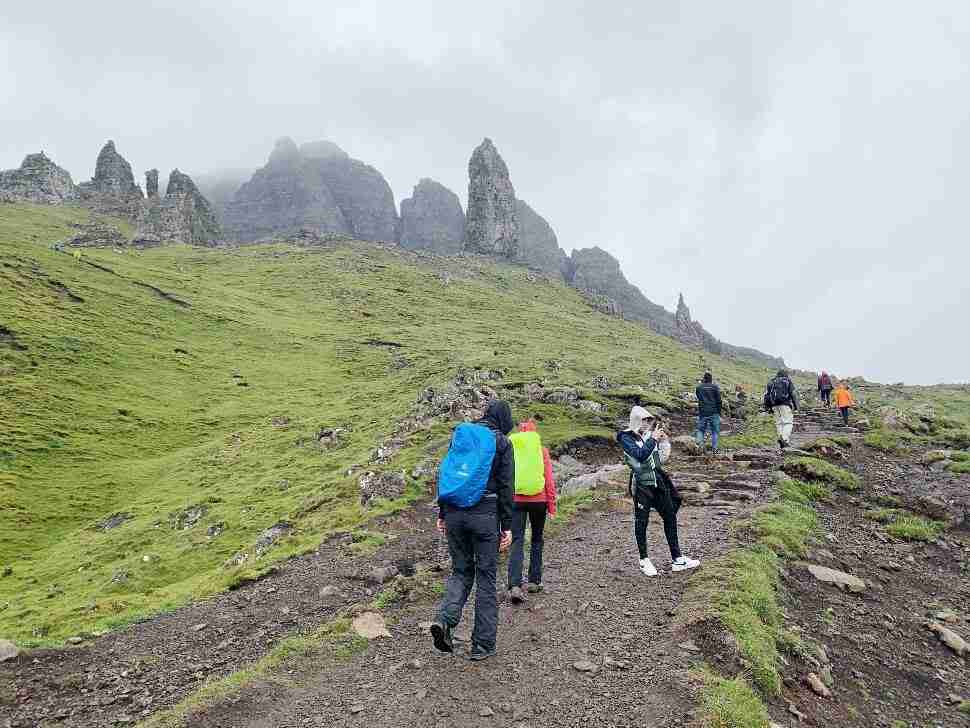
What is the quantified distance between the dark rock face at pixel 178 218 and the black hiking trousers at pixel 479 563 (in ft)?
445

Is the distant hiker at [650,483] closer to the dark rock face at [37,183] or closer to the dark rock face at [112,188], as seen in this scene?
the dark rock face at [112,188]

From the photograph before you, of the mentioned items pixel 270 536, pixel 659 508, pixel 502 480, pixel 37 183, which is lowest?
pixel 270 536

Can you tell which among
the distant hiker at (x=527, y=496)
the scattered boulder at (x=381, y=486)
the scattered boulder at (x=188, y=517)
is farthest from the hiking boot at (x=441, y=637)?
the scattered boulder at (x=188, y=517)

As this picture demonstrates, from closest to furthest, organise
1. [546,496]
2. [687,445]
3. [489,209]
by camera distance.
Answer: [546,496] < [687,445] < [489,209]

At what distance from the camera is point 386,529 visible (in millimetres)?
16297

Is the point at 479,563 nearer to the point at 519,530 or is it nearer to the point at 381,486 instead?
the point at 519,530

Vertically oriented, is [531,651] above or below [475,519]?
below

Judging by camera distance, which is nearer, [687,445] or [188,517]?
[188,517]

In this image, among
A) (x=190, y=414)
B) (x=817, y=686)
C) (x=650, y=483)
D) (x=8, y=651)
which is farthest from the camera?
(x=190, y=414)

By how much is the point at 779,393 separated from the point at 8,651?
2556 cm

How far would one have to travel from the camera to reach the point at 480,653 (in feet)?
28.7

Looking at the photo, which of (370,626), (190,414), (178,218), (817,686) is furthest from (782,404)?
(178,218)

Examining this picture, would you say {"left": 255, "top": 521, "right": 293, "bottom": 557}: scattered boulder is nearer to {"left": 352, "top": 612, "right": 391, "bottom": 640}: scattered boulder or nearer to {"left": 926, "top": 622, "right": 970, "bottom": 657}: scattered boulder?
{"left": 352, "top": 612, "right": 391, "bottom": 640}: scattered boulder

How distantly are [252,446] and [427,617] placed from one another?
2352cm
